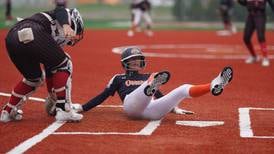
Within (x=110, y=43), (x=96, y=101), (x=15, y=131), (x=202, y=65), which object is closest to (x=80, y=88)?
(x=96, y=101)

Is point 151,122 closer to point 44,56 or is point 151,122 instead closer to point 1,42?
point 44,56

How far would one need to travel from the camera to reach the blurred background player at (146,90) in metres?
8.23

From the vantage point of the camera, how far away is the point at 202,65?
17562mm

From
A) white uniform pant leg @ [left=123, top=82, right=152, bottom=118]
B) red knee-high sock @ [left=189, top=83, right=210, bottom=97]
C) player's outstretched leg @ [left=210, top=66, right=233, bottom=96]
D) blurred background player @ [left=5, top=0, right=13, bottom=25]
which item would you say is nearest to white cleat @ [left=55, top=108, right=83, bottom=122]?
white uniform pant leg @ [left=123, top=82, right=152, bottom=118]

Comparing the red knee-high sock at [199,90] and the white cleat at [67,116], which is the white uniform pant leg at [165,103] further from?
the white cleat at [67,116]

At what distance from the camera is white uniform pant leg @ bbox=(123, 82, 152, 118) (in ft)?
27.8

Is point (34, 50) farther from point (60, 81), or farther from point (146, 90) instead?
point (146, 90)

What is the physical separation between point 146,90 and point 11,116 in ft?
6.23

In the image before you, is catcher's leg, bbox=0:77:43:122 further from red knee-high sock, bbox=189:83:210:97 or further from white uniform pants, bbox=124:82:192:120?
red knee-high sock, bbox=189:83:210:97

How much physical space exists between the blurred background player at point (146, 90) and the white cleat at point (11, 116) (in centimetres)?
83

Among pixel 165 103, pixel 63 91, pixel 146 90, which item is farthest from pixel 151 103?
pixel 63 91

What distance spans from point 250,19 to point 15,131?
33.0 ft

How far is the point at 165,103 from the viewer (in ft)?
28.1

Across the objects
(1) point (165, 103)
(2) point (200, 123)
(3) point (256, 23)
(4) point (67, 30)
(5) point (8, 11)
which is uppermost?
(4) point (67, 30)
